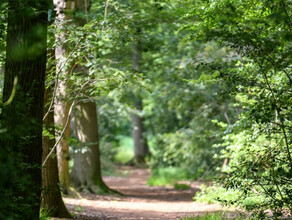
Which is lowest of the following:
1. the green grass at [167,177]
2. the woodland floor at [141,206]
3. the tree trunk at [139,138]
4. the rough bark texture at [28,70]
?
the woodland floor at [141,206]

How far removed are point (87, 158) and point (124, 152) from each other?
22.8 meters

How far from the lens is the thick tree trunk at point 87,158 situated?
41.1 ft

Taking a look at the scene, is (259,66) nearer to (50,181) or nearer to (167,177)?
(50,181)

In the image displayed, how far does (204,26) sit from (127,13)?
13.9 ft

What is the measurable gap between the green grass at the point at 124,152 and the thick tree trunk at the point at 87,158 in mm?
15205

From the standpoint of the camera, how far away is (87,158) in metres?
12.8

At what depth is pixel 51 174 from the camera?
7.32m

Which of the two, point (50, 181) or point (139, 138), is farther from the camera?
point (139, 138)

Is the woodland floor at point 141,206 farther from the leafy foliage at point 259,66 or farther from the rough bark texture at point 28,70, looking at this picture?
the rough bark texture at point 28,70

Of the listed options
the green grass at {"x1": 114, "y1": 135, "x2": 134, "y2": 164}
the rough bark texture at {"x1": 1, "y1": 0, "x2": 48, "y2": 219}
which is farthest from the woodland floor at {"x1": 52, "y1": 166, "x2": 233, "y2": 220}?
the green grass at {"x1": 114, "y1": 135, "x2": 134, "y2": 164}

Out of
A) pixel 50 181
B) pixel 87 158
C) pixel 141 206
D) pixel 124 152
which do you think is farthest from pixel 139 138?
pixel 50 181

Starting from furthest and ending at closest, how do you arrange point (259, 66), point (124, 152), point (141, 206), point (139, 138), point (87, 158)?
1. point (124, 152)
2. point (139, 138)
3. point (87, 158)
4. point (141, 206)
5. point (259, 66)

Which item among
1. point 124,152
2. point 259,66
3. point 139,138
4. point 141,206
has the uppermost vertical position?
point 139,138

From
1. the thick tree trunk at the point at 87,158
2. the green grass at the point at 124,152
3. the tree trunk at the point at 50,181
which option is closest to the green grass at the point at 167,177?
the thick tree trunk at the point at 87,158
